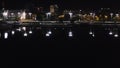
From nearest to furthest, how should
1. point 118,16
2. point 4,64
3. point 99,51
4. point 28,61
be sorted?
point 4,64 < point 28,61 < point 99,51 < point 118,16

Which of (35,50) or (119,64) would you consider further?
(35,50)

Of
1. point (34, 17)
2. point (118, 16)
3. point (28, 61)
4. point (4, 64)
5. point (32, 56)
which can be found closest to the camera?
point (4, 64)

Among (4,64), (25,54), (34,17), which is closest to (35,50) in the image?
(25,54)

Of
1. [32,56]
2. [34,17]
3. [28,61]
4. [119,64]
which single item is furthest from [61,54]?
[34,17]

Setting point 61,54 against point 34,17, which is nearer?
point 61,54

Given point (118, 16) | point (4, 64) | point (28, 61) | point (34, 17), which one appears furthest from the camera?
point (118, 16)

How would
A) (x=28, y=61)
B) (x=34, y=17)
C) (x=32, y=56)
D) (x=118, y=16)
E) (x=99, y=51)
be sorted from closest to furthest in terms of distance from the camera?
(x=28, y=61)
(x=32, y=56)
(x=99, y=51)
(x=34, y=17)
(x=118, y=16)

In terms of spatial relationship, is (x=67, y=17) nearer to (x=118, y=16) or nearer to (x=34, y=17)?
(x=34, y=17)

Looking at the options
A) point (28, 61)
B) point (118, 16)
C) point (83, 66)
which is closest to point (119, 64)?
point (83, 66)

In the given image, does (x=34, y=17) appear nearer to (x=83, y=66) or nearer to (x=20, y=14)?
(x=20, y=14)
